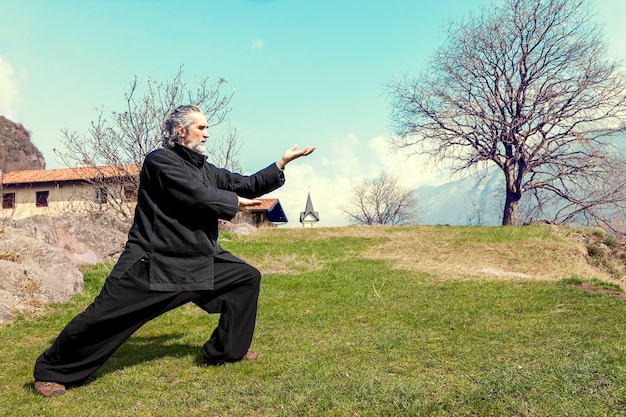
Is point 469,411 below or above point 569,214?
below

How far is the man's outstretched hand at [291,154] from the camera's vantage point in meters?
5.20

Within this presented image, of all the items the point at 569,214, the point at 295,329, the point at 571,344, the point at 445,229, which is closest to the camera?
the point at 571,344

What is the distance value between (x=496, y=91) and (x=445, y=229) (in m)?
10.5

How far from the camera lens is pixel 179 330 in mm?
6938

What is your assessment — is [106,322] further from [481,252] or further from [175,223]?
[481,252]

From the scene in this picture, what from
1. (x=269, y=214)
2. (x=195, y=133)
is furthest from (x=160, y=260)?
(x=269, y=214)

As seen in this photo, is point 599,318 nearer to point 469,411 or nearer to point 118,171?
point 469,411

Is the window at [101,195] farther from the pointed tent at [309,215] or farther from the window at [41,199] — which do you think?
the pointed tent at [309,215]

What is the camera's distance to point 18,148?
6662cm

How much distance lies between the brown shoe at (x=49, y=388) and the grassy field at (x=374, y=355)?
2.8 inches

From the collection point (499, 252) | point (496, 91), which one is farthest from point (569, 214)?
point (499, 252)

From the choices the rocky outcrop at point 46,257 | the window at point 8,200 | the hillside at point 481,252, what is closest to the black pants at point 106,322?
the rocky outcrop at point 46,257

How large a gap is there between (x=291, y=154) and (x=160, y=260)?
1.74 meters

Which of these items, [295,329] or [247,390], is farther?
[295,329]
